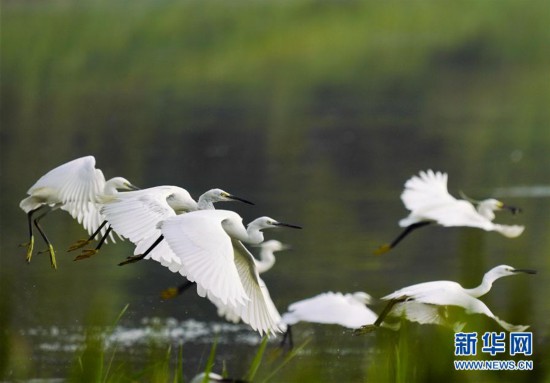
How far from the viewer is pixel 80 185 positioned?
6180 millimetres

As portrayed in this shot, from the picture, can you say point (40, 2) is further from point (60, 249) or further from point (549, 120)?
point (60, 249)

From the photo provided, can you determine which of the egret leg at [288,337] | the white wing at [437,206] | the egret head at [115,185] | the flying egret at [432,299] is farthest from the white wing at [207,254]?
the white wing at [437,206]

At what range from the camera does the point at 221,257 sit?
480cm

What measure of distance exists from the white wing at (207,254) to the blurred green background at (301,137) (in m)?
0.35

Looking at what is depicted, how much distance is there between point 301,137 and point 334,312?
495 inches

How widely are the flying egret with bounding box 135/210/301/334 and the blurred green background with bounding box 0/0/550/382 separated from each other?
0.34 m

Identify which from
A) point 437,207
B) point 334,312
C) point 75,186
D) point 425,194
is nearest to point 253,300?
point 75,186

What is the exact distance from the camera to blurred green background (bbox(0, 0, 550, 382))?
8.26 meters

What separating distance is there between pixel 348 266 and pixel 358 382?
3656 millimetres

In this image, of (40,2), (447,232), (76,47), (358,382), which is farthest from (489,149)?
(40,2)

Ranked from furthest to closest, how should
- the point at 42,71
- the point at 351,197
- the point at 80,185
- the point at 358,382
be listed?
the point at 42,71 < the point at 351,197 < the point at 358,382 < the point at 80,185

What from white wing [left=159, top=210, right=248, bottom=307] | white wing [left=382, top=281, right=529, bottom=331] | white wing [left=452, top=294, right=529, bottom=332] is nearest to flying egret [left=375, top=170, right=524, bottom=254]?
white wing [left=382, top=281, right=529, bottom=331]

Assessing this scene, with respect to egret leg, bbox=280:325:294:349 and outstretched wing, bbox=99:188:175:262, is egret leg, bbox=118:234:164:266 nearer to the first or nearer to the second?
outstretched wing, bbox=99:188:175:262

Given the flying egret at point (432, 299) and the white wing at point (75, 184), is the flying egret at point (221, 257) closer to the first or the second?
the flying egret at point (432, 299)
